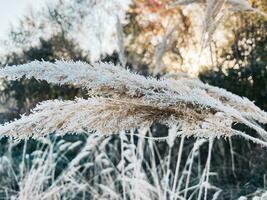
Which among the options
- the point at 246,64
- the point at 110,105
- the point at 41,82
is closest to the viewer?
the point at 110,105

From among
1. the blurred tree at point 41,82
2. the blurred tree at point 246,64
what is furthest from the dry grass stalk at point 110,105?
the blurred tree at point 41,82

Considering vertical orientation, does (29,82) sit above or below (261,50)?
above

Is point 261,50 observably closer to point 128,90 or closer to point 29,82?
point 128,90

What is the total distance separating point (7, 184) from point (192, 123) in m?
6.17

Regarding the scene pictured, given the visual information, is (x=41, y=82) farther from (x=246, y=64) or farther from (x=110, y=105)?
(x=110, y=105)

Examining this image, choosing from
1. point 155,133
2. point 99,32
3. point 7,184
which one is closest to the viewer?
point 7,184

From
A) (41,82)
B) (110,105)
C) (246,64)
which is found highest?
(41,82)

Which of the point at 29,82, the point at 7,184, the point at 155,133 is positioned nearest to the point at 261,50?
the point at 155,133

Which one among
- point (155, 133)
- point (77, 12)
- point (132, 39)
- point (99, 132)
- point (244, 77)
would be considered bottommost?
point (99, 132)

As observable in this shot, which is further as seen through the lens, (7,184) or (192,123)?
(7,184)

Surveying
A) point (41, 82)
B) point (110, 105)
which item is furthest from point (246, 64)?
point (41, 82)

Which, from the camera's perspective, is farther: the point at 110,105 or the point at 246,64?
the point at 246,64

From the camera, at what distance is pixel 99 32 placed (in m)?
21.3

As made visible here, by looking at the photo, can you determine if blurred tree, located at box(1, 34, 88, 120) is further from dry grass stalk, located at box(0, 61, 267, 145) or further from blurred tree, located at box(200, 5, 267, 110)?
dry grass stalk, located at box(0, 61, 267, 145)
